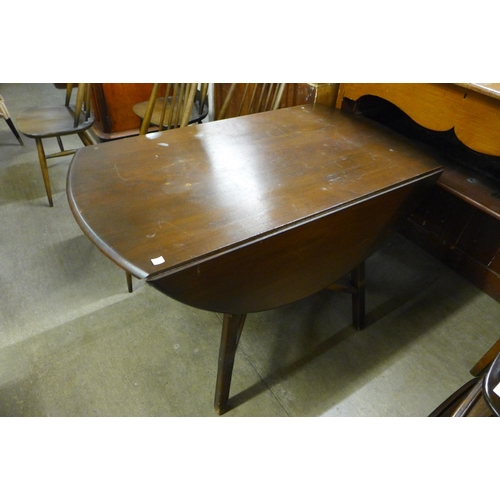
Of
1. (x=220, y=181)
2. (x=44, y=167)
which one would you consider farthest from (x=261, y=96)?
(x=44, y=167)

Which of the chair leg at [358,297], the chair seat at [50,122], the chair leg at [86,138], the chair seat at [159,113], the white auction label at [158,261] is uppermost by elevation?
the white auction label at [158,261]

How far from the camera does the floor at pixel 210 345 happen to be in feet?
3.72

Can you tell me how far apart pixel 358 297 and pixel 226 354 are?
1.90 feet

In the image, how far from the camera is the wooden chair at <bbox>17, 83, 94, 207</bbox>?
1.67 meters

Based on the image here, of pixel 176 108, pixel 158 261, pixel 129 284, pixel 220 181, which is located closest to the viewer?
pixel 158 261

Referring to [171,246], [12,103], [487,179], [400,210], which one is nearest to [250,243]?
[171,246]

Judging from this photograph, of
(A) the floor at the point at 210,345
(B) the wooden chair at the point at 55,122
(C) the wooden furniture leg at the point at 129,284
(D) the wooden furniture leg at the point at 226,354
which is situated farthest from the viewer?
(B) the wooden chair at the point at 55,122

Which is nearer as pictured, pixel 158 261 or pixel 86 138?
pixel 158 261

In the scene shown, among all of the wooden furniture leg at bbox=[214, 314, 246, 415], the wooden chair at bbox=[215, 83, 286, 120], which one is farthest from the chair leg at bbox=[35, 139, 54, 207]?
the wooden furniture leg at bbox=[214, 314, 246, 415]

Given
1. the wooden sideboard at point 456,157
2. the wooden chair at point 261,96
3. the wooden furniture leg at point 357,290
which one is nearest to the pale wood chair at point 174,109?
the wooden chair at point 261,96

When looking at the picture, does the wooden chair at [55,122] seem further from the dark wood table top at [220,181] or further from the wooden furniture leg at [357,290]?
the wooden furniture leg at [357,290]

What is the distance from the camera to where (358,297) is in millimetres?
1276

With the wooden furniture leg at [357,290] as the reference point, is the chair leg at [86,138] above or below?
above

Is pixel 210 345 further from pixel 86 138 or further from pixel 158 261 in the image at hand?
pixel 86 138
